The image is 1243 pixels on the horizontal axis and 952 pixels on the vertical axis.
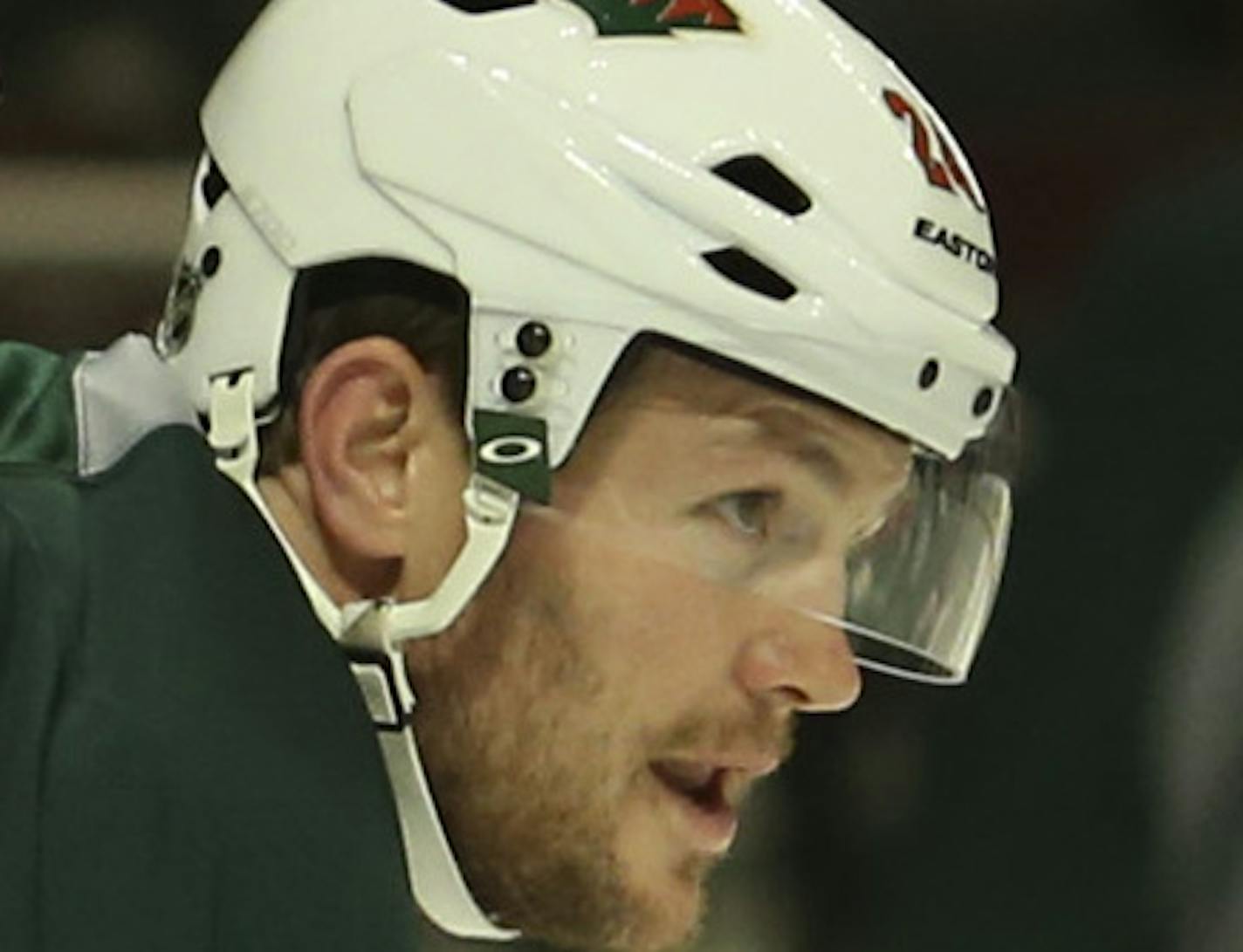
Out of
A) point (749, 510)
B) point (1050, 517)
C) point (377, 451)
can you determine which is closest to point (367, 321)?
point (377, 451)

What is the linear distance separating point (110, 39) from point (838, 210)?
1.11m

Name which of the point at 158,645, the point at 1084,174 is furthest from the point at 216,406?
the point at 1084,174

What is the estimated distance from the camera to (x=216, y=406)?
128 cm

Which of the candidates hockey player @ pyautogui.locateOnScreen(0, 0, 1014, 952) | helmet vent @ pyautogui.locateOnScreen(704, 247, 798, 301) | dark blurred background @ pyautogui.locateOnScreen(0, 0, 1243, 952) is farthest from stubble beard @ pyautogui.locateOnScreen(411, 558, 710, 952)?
dark blurred background @ pyautogui.locateOnScreen(0, 0, 1243, 952)

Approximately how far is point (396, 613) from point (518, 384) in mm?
95

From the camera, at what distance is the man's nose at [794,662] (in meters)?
1.29

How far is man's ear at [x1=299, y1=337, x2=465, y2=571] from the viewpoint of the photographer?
1.27 metres

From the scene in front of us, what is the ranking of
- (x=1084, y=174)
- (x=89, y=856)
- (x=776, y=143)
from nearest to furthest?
(x=89, y=856)
(x=776, y=143)
(x=1084, y=174)

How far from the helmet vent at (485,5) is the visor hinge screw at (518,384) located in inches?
5.1

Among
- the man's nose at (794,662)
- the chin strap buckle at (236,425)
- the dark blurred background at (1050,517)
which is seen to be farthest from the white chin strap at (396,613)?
the dark blurred background at (1050,517)

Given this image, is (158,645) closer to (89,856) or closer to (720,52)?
(89,856)

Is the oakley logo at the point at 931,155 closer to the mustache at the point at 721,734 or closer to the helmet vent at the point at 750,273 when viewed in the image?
the helmet vent at the point at 750,273

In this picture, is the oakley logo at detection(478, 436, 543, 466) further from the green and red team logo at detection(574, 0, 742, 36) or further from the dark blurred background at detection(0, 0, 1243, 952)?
the dark blurred background at detection(0, 0, 1243, 952)

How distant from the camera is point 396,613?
4.16 ft
